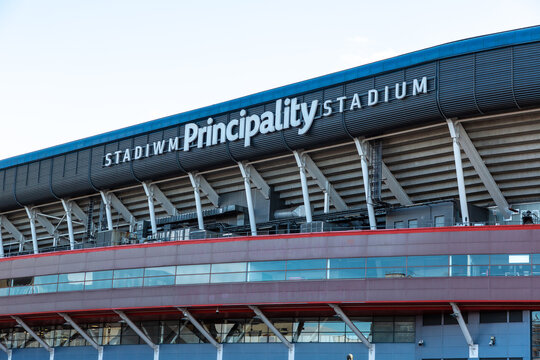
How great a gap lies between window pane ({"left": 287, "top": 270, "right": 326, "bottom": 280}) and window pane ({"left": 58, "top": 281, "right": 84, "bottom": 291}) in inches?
697

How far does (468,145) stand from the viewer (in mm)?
59906

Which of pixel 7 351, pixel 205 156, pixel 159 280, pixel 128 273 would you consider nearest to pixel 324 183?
pixel 205 156

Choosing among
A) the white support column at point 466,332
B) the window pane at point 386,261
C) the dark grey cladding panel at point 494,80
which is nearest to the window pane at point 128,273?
the window pane at point 386,261

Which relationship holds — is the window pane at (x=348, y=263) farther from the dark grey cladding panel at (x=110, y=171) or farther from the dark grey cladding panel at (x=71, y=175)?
the dark grey cladding panel at (x=71, y=175)

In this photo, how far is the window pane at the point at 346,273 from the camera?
54.3 m

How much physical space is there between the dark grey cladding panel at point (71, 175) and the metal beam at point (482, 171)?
37.3 metres

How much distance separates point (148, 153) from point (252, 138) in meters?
11.8

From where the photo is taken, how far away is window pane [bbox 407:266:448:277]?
5222cm

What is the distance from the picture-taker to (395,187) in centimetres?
6638

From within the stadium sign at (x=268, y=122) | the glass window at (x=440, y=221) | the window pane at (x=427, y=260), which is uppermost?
the stadium sign at (x=268, y=122)

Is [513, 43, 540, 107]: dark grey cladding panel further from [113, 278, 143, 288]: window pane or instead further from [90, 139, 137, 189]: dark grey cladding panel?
[90, 139, 137, 189]: dark grey cladding panel

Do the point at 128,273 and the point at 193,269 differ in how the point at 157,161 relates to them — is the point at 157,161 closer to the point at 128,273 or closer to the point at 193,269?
the point at 128,273

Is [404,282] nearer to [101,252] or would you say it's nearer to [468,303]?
[468,303]

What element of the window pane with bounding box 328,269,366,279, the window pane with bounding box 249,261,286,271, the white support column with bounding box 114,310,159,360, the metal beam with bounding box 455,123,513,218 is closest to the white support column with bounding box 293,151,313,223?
the window pane with bounding box 249,261,286,271
